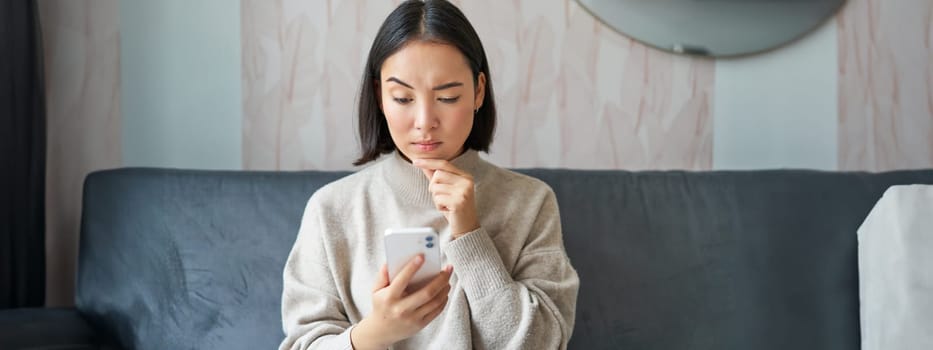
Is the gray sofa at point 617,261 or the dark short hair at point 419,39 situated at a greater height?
the dark short hair at point 419,39

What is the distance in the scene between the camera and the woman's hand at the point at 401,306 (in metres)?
1.14

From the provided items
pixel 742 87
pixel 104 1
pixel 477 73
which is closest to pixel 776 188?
pixel 742 87

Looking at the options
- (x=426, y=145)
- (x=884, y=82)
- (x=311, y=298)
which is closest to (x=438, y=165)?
(x=426, y=145)

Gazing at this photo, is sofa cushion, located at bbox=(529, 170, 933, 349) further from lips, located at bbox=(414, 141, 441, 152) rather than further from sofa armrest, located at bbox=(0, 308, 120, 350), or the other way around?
sofa armrest, located at bbox=(0, 308, 120, 350)

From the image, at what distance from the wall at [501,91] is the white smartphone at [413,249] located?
3.01 feet

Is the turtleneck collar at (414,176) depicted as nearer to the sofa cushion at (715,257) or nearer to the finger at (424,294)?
the finger at (424,294)

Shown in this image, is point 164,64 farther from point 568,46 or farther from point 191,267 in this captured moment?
point 568,46

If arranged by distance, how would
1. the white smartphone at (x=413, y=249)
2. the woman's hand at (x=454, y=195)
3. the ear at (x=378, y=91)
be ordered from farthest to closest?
the ear at (x=378, y=91), the woman's hand at (x=454, y=195), the white smartphone at (x=413, y=249)

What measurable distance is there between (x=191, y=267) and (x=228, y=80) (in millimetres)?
480

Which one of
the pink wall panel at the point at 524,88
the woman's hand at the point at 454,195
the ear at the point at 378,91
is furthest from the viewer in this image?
the pink wall panel at the point at 524,88

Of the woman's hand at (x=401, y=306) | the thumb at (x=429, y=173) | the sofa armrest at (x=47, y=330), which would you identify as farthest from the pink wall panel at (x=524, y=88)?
the woman's hand at (x=401, y=306)

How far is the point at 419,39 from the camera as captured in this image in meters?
1.26

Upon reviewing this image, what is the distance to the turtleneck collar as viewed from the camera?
136 centimetres

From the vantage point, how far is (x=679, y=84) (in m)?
2.05
